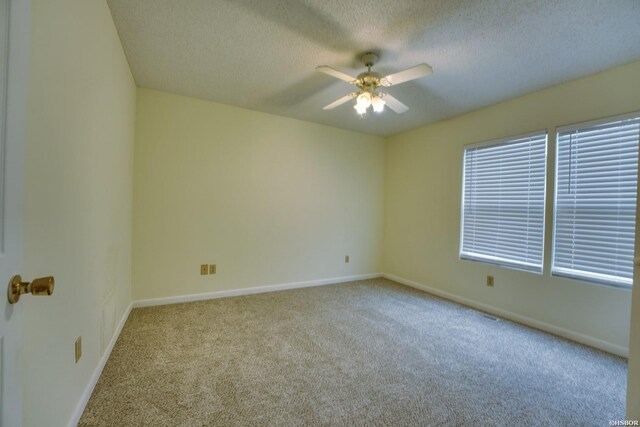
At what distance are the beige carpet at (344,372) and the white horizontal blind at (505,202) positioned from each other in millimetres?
788

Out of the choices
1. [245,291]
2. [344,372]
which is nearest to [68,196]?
[344,372]

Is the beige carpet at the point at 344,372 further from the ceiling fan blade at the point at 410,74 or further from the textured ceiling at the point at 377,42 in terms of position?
the textured ceiling at the point at 377,42

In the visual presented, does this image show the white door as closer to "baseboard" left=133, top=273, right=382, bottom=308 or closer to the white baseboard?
the white baseboard

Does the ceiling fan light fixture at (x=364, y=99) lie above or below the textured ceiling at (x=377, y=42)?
below

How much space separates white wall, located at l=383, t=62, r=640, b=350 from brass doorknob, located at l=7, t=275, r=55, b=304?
3628 millimetres

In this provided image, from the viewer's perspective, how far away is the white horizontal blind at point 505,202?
288 cm

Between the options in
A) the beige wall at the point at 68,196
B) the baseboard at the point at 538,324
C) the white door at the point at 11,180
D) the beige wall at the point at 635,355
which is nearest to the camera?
the white door at the point at 11,180

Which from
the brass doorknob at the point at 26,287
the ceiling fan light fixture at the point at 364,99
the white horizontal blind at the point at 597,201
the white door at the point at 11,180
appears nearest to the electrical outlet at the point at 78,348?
the white door at the point at 11,180

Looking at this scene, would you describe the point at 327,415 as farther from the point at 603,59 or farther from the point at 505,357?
the point at 603,59

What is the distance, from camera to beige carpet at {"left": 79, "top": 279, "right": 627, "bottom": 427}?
1560mm

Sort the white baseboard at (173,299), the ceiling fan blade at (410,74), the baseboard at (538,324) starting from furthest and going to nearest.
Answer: the baseboard at (538,324)
the ceiling fan blade at (410,74)
the white baseboard at (173,299)

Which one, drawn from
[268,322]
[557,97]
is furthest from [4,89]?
[557,97]

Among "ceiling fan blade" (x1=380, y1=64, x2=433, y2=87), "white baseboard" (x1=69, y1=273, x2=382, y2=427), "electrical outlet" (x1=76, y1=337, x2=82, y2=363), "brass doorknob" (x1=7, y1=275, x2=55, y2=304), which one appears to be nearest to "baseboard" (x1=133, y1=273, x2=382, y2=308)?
"white baseboard" (x1=69, y1=273, x2=382, y2=427)

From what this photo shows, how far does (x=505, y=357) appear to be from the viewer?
87.6 inches
